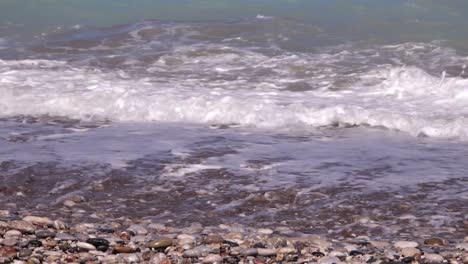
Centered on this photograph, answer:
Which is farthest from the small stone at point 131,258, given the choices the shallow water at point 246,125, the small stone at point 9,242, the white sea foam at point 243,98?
the white sea foam at point 243,98

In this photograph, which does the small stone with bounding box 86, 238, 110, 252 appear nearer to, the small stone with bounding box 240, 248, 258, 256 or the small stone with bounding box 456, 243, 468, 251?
the small stone with bounding box 240, 248, 258, 256

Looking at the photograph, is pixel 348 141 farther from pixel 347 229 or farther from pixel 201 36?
pixel 201 36

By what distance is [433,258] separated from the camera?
3.80 meters

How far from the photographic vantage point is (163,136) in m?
6.48

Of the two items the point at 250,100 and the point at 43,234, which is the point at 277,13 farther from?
the point at 43,234

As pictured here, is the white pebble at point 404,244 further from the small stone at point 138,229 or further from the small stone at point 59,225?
the small stone at point 59,225

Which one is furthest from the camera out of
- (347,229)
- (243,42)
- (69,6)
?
(69,6)

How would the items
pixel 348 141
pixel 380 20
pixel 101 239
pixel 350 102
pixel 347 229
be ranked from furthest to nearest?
pixel 380 20 < pixel 350 102 < pixel 348 141 < pixel 347 229 < pixel 101 239

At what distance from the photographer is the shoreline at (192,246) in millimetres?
3768

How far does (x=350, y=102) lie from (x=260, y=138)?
1766 mm

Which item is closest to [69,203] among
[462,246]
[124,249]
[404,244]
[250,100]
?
[124,249]

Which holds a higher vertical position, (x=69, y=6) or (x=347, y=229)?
(x=69, y=6)

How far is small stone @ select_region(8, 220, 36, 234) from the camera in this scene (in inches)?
161

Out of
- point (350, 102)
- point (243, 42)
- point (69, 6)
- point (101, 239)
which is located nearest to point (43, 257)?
point (101, 239)
